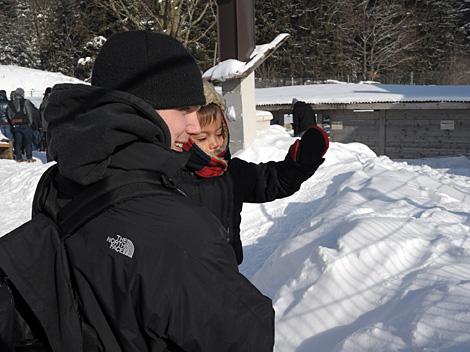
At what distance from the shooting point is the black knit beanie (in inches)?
Answer: 46.7

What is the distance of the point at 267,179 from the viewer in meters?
2.41

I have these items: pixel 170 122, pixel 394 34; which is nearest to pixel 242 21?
pixel 170 122

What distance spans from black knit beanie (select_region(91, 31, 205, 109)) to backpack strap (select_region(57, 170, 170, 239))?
27 centimetres

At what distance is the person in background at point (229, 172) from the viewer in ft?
7.25

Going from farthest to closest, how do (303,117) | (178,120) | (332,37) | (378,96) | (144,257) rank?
(332,37), (378,96), (303,117), (178,120), (144,257)

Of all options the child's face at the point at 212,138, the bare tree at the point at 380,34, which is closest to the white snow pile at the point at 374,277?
the child's face at the point at 212,138

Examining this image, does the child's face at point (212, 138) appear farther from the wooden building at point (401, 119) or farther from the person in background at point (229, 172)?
the wooden building at point (401, 119)

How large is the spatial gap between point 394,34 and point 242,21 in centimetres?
3227

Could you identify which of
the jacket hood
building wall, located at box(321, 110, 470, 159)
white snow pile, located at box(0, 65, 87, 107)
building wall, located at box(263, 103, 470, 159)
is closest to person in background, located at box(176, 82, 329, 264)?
the jacket hood

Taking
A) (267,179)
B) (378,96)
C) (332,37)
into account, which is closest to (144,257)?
(267,179)

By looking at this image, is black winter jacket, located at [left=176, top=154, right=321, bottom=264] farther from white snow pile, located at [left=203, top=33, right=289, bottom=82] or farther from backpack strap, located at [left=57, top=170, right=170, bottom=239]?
white snow pile, located at [left=203, top=33, right=289, bottom=82]

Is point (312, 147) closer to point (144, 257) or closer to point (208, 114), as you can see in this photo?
point (208, 114)

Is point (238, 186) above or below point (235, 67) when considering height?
below

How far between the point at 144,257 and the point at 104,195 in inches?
6.1
